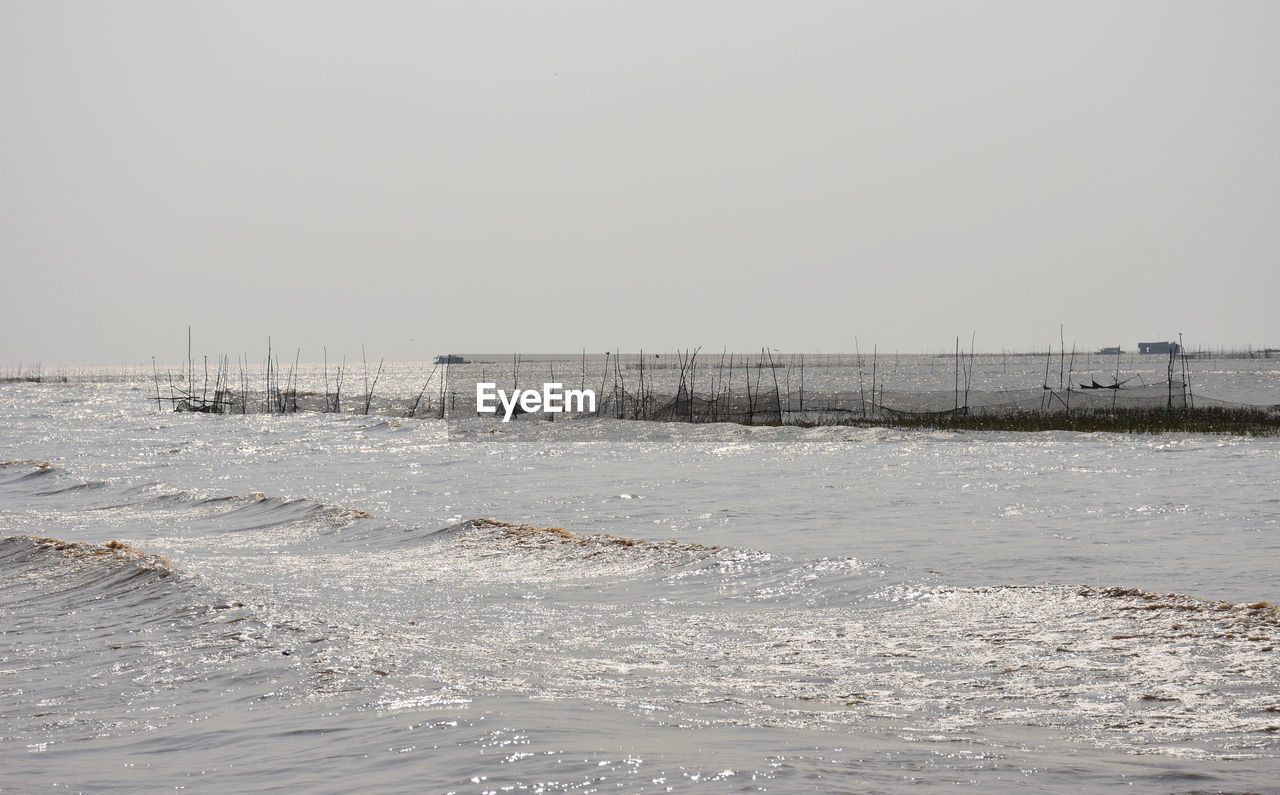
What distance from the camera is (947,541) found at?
1030 centimetres

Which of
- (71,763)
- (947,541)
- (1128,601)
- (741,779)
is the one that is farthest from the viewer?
(947,541)

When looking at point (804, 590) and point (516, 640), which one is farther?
point (804, 590)

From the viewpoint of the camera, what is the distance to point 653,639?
6277mm

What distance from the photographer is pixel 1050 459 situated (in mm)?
18922

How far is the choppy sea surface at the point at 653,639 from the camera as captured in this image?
3900 mm

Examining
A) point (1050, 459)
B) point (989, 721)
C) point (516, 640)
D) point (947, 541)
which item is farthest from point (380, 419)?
point (989, 721)

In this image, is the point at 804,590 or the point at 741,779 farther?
the point at 804,590

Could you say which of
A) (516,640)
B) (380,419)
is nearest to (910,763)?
(516,640)

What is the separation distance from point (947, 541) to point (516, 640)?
555 centimetres

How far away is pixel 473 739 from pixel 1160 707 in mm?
3000

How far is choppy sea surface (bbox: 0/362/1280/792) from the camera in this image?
3.90 m

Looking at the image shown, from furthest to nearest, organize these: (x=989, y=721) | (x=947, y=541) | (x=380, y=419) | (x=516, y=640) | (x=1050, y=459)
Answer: (x=380, y=419) < (x=1050, y=459) < (x=947, y=541) < (x=516, y=640) < (x=989, y=721)

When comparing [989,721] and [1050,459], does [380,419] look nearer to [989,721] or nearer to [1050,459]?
[1050,459]

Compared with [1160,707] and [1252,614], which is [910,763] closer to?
[1160,707]
